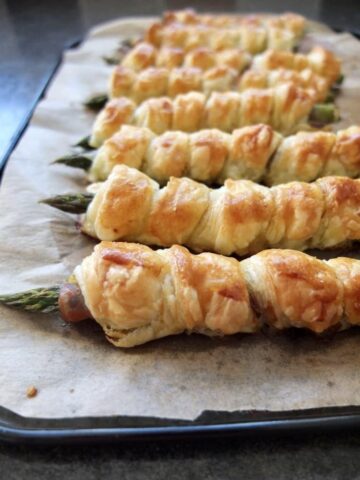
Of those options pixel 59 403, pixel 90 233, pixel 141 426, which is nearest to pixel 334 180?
pixel 90 233

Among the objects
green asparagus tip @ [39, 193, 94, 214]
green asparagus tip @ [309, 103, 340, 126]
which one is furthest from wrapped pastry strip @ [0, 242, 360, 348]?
green asparagus tip @ [309, 103, 340, 126]

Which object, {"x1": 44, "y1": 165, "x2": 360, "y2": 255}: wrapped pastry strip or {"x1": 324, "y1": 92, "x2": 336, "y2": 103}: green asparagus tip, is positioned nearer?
{"x1": 44, "y1": 165, "x2": 360, "y2": 255}: wrapped pastry strip

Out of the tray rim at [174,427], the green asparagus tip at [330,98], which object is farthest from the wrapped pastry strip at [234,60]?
the tray rim at [174,427]

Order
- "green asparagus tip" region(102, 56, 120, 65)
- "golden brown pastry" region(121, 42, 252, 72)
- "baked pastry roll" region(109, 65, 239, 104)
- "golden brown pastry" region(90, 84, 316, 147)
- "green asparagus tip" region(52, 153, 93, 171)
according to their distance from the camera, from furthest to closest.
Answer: "green asparagus tip" region(102, 56, 120, 65), "golden brown pastry" region(121, 42, 252, 72), "baked pastry roll" region(109, 65, 239, 104), "golden brown pastry" region(90, 84, 316, 147), "green asparagus tip" region(52, 153, 93, 171)

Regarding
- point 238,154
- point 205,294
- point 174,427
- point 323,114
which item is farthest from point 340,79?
point 174,427

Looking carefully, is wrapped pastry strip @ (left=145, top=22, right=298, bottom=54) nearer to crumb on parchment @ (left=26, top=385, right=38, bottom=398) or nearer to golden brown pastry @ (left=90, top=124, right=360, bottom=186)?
golden brown pastry @ (left=90, top=124, right=360, bottom=186)

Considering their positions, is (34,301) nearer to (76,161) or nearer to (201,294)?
(201,294)

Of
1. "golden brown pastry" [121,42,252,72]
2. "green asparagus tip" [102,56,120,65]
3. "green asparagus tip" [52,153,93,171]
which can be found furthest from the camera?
"green asparagus tip" [102,56,120,65]
